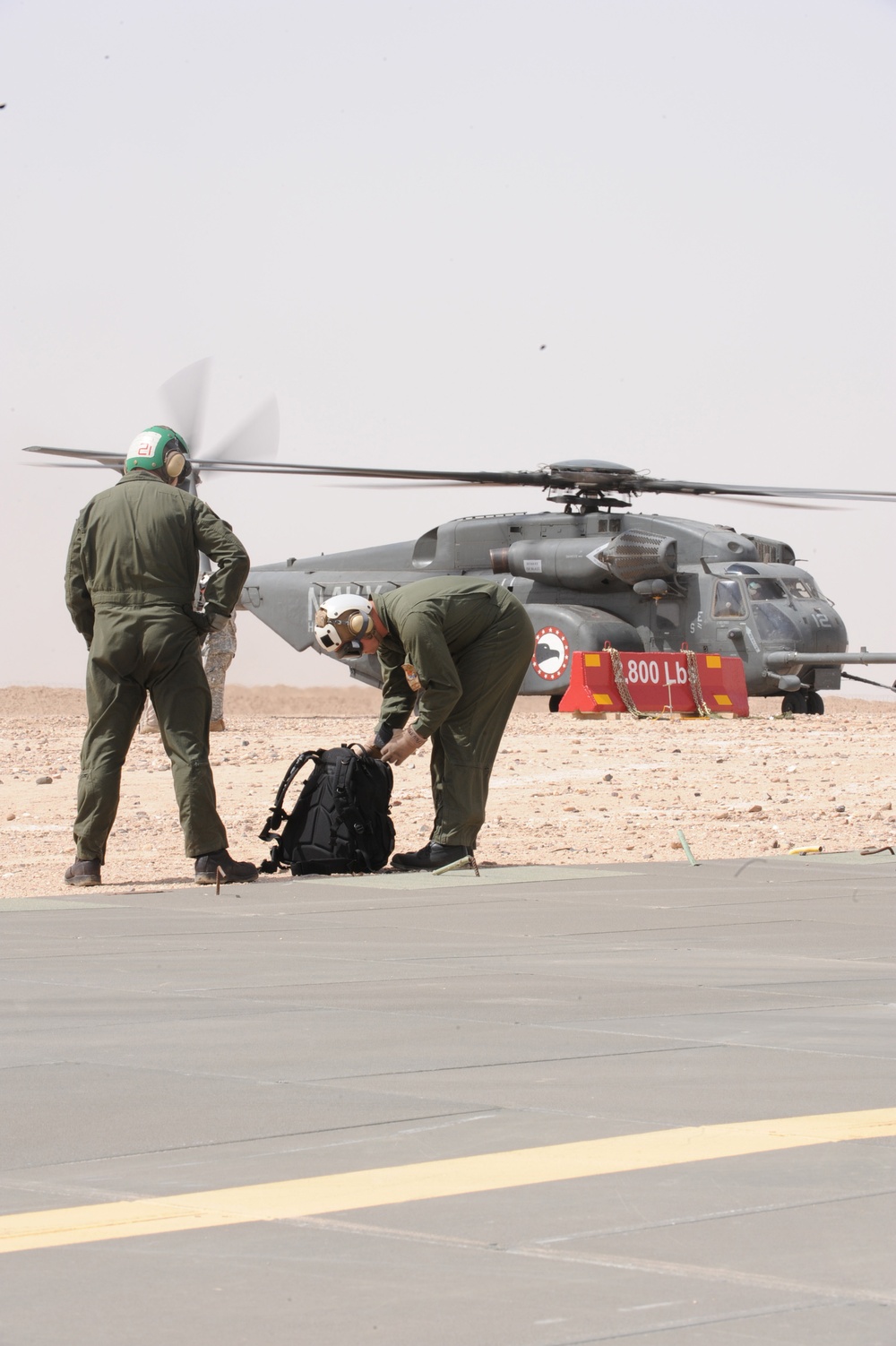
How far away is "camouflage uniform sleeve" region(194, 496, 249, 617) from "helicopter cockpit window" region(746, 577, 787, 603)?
19.7 meters

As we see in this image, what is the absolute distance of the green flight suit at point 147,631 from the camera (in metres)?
8.80

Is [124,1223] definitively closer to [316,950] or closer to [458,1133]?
[458,1133]

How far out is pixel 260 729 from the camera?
76.4 ft

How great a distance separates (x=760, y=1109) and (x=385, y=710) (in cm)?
570

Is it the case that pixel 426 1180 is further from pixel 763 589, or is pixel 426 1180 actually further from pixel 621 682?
pixel 763 589

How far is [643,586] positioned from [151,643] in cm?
1999

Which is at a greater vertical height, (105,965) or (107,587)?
(107,587)

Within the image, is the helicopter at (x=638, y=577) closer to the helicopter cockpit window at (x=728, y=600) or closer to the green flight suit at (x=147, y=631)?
the helicopter cockpit window at (x=728, y=600)

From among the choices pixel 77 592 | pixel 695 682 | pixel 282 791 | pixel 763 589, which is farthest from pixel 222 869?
pixel 763 589

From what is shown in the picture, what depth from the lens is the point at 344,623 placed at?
353 inches

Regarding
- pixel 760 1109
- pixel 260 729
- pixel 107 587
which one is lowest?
pixel 260 729

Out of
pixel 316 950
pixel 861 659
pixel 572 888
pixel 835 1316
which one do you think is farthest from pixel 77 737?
pixel 835 1316

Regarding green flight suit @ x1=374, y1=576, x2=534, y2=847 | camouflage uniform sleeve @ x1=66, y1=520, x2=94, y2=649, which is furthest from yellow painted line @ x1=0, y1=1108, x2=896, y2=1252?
camouflage uniform sleeve @ x1=66, y1=520, x2=94, y2=649

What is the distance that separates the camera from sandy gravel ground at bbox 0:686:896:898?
1086 centimetres
